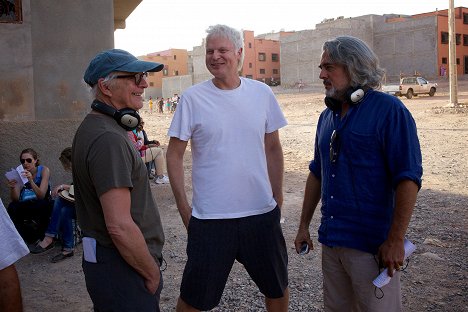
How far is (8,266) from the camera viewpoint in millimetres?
2629

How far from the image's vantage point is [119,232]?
2051 mm

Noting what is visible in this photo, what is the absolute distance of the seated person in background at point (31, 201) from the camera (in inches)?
233

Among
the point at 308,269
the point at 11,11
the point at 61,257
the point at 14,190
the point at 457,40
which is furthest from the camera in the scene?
the point at 457,40

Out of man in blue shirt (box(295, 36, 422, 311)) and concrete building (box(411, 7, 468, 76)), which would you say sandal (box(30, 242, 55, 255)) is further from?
concrete building (box(411, 7, 468, 76))

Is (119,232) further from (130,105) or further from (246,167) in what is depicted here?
(246,167)

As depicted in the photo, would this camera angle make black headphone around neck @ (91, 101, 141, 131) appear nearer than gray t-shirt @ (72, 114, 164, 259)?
No

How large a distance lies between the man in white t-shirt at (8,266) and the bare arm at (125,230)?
Answer: 91 cm

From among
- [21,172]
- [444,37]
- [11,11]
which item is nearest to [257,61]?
[444,37]

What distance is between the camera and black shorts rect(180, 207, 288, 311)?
2.95m

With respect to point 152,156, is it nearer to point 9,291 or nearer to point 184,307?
point 184,307

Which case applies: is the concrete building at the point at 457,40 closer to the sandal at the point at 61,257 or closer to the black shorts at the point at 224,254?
the sandal at the point at 61,257

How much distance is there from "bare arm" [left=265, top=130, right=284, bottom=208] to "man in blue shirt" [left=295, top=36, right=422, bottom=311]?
555 mm

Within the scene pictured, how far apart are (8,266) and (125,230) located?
3.29 ft

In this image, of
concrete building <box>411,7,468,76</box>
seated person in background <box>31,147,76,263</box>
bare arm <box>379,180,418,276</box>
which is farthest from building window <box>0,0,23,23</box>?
concrete building <box>411,7,468,76</box>
